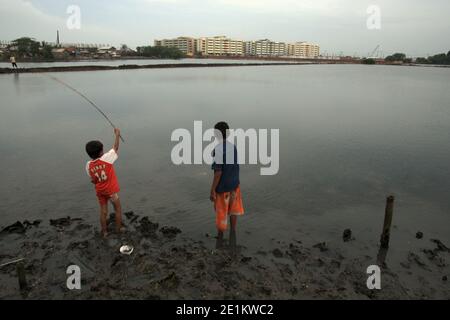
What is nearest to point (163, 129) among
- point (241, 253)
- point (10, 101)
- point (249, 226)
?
point (249, 226)

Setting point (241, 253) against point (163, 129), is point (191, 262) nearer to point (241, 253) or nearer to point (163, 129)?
point (241, 253)

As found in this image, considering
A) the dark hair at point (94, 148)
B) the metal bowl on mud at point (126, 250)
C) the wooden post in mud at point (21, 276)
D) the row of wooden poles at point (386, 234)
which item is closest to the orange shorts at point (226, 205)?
the metal bowl on mud at point (126, 250)

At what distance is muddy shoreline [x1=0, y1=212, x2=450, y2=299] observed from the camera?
485 centimetres

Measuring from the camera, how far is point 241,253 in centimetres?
593

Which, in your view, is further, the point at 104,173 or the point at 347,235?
the point at 347,235

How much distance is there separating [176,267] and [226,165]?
183cm

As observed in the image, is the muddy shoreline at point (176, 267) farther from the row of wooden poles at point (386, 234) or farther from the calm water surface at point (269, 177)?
the calm water surface at point (269, 177)

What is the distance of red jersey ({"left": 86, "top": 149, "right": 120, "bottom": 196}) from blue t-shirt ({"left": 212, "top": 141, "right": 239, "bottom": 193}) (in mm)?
1659

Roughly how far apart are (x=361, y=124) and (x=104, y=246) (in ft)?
52.7

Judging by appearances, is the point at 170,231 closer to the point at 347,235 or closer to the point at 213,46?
the point at 347,235

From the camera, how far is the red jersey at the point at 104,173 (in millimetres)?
5277

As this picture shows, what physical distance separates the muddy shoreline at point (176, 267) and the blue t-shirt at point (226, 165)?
4.27 feet

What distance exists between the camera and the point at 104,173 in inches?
211

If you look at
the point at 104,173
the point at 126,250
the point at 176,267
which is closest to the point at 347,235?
the point at 176,267
